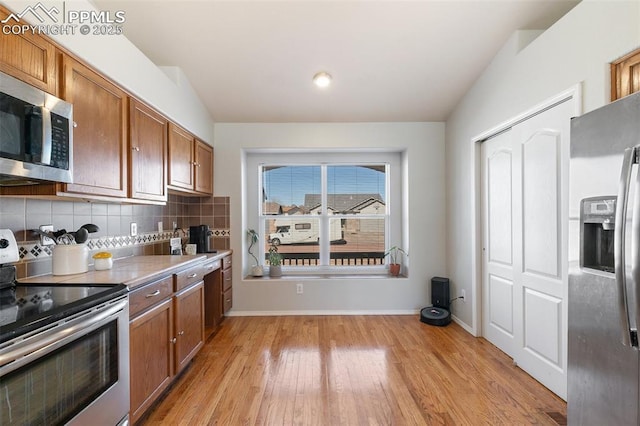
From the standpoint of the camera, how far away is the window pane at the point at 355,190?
4.25 metres

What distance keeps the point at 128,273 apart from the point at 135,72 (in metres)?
1.43

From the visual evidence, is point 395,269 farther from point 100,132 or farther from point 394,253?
point 100,132

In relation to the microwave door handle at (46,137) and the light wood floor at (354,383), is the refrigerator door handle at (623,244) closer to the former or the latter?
the light wood floor at (354,383)

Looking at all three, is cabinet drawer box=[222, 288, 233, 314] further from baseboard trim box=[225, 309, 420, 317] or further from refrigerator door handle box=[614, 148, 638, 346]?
refrigerator door handle box=[614, 148, 638, 346]

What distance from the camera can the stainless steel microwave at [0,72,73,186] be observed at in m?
1.27

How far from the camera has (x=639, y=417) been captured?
121cm

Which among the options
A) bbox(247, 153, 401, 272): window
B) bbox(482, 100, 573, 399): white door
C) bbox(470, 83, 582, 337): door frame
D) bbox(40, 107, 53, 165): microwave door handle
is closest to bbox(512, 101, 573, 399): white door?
bbox(482, 100, 573, 399): white door

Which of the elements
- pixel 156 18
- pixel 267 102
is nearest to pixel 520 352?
pixel 267 102

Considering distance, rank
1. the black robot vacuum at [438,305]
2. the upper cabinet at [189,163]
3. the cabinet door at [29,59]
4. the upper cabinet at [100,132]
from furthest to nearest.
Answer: the black robot vacuum at [438,305]
the upper cabinet at [189,163]
the upper cabinet at [100,132]
the cabinet door at [29,59]

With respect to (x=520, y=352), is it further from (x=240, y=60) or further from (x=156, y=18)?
(x=156, y=18)

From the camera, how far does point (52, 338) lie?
46.3 inches

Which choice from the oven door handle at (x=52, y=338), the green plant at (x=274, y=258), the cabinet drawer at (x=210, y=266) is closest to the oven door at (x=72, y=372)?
the oven door handle at (x=52, y=338)

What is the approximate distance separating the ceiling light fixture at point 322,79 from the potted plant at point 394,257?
88.4 inches

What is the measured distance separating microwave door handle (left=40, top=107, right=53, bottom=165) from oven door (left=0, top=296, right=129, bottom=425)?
2.42 feet
